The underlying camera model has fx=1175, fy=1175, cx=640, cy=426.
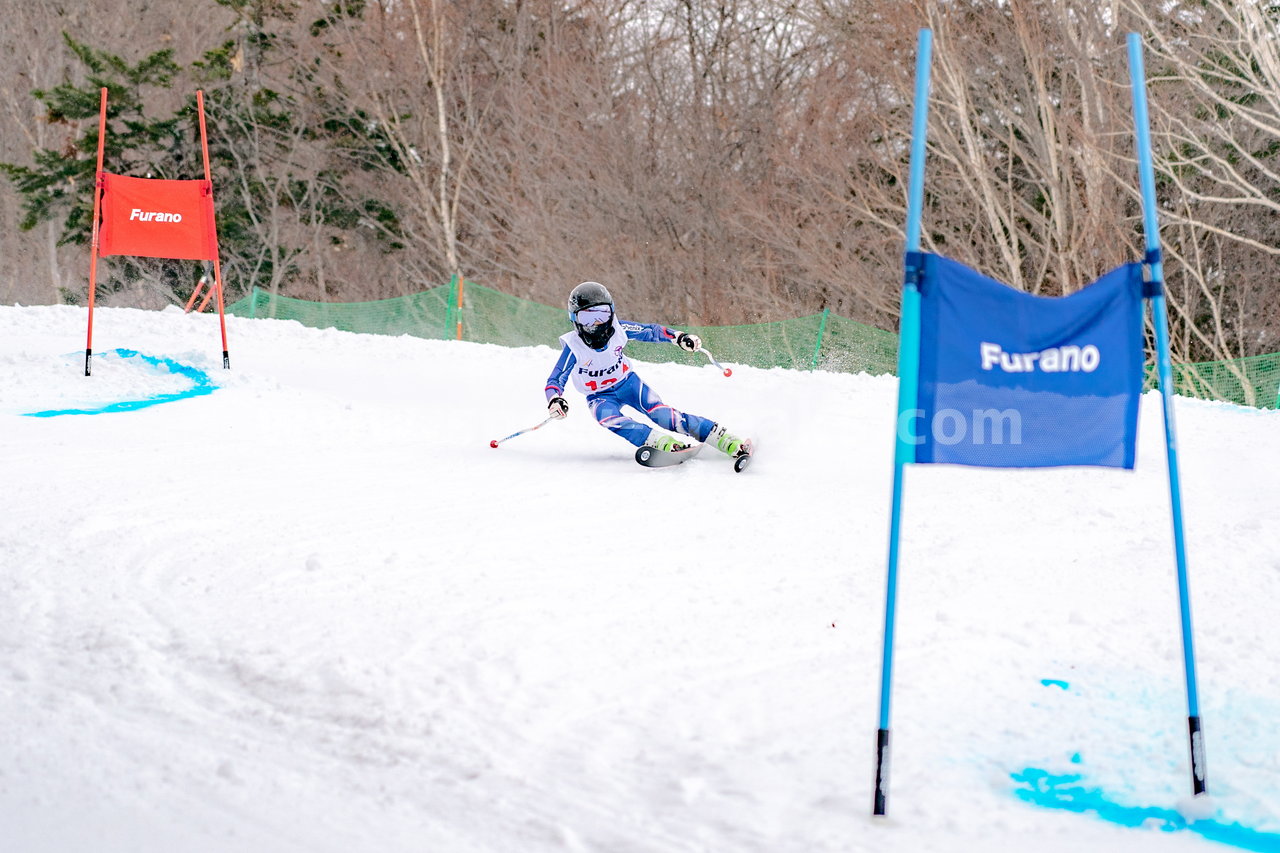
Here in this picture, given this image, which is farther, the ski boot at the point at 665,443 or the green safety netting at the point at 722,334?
the green safety netting at the point at 722,334

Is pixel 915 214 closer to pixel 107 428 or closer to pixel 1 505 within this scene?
pixel 1 505

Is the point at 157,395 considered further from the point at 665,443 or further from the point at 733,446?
the point at 733,446

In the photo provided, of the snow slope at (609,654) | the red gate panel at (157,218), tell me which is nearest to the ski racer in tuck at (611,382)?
the snow slope at (609,654)

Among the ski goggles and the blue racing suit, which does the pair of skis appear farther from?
the ski goggles

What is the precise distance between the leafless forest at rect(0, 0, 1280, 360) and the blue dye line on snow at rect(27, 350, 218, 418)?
10371mm

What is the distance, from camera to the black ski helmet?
27.9 feet

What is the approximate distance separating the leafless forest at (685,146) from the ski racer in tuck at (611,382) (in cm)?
752

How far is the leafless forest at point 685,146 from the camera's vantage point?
1819 cm

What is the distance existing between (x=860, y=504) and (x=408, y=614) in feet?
10.9

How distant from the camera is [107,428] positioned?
9.12 m

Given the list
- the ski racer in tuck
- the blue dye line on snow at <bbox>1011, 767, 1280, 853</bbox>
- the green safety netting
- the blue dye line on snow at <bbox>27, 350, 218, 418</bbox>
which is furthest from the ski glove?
the green safety netting

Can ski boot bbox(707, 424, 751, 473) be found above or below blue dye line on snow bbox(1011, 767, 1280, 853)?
above

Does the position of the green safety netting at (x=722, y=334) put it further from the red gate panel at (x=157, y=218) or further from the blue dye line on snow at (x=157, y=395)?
the red gate panel at (x=157, y=218)

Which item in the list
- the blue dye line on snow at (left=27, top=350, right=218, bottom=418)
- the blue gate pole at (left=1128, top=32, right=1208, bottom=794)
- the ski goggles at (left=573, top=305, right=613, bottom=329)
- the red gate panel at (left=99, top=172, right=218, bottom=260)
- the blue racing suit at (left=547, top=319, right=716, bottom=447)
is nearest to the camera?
the blue gate pole at (left=1128, top=32, right=1208, bottom=794)
